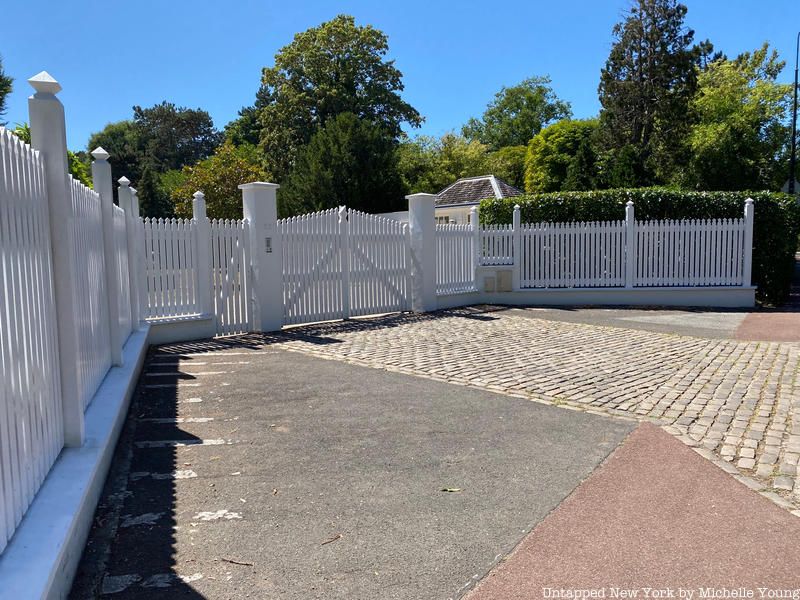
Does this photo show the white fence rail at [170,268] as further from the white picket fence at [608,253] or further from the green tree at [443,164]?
the green tree at [443,164]

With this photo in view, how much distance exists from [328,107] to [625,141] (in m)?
18.0

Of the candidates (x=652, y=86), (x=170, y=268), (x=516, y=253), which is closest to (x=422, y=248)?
(x=516, y=253)

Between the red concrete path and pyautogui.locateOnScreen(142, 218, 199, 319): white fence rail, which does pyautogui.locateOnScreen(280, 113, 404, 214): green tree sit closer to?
pyautogui.locateOnScreen(142, 218, 199, 319): white fence rail

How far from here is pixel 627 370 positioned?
26.6ft

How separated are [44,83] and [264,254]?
733 centimetres

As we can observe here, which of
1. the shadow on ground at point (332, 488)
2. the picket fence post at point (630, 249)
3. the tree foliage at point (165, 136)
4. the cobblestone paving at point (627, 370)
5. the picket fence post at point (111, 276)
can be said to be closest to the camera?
the shadow on ground at point (332, 488)

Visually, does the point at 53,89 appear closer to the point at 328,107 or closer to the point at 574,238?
the point at 574,238

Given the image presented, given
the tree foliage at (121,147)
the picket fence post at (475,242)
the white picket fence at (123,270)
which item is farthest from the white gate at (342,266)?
the tree foliage at (121,147)

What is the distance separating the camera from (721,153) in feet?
105

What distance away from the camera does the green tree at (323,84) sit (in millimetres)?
39500

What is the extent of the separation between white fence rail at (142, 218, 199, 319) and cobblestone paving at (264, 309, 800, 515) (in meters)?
1.67

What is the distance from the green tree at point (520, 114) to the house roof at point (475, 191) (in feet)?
133

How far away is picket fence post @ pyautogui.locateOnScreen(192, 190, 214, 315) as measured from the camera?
10.5 m

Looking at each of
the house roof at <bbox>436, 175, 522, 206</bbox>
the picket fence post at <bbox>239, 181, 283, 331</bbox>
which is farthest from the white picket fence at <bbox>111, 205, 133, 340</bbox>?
the house roof at <bbox>436, 175, 522, 206</bbox>
